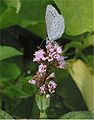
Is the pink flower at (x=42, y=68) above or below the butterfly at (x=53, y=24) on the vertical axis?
below

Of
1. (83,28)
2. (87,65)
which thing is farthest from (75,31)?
(87,65)

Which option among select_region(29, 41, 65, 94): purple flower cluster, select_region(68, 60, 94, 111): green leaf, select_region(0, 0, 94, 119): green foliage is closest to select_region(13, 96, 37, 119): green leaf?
select_region(0, 0, 94, 119): green foliage

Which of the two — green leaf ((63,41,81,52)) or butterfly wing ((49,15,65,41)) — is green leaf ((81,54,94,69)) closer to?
green leaf ((63,41,81,52))

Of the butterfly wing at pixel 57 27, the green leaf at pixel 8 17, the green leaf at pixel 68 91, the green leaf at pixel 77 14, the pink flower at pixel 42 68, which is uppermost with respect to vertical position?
the green leaf at pixel 8 17

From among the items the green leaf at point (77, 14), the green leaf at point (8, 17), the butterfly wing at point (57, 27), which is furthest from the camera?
the green leaf at point (8, 17)

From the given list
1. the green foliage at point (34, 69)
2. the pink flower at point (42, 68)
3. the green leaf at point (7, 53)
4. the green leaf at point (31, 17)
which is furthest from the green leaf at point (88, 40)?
the pink flower at point (42, 68)

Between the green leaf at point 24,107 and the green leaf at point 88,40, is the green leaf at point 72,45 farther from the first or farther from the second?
the green leaf at point 24,107
